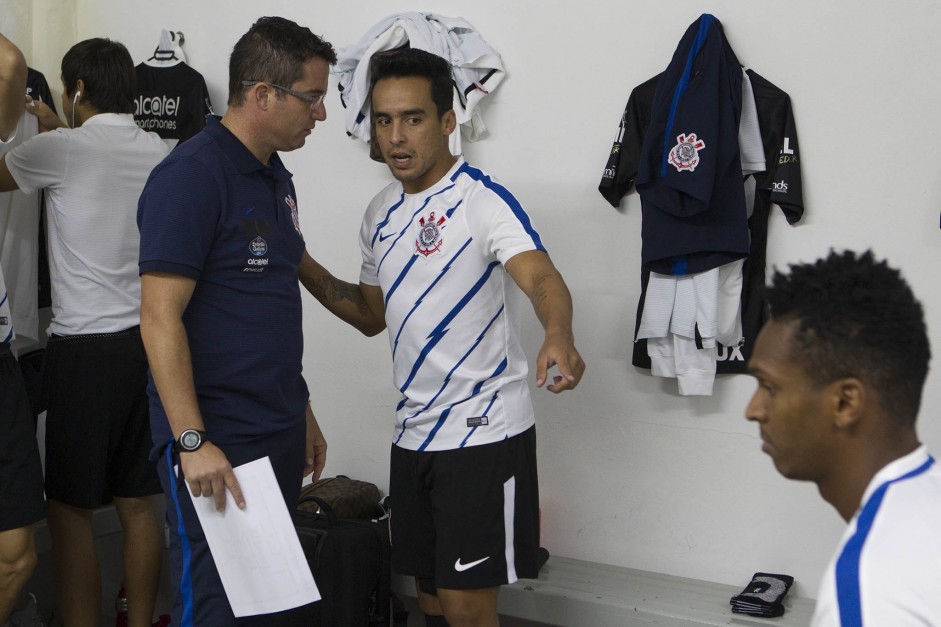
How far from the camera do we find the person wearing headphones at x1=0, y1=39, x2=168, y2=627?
2945 mm

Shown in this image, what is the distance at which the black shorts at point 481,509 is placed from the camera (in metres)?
2.39

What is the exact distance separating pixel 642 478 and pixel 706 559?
32 cm

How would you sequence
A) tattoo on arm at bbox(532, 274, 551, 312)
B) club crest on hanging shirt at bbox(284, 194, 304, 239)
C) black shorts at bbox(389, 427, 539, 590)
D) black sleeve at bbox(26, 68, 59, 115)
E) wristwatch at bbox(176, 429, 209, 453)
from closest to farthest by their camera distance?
wristwatch at bbox(176, 429, 209, 453) → tattoo on arm at bbox(532, 274, 551, 312) → club crest on hanging shirt at bbox(284, 194, 304, 239) → black shorts at bbox(389, 427, 539, 590) → black sleeve at bbox(26, 68, 59, 115)

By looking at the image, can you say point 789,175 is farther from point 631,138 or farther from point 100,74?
point 100,74

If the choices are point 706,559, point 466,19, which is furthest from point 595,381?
point 466,19

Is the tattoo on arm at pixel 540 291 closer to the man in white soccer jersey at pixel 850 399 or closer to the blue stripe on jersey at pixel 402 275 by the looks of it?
the blue stripe on jersey at pixel 402 275

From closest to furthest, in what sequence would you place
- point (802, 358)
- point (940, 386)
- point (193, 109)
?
point (802, 358) < point (940, 386) < point (193, 109)

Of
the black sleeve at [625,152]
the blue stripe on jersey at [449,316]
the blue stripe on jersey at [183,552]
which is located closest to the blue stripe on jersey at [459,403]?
→ the blue stripe on jersey at [449,316]

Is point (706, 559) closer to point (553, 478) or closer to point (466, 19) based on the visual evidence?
point (553, 478)

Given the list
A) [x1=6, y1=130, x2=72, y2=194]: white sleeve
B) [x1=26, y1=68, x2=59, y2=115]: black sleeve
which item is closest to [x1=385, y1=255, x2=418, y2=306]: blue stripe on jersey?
[x1=6, y1=130, x2=72, y2=194]: white sleeve

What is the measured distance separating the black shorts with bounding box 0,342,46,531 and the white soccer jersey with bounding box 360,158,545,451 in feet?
3.24

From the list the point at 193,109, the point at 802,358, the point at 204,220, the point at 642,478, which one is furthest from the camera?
the point at 193,109

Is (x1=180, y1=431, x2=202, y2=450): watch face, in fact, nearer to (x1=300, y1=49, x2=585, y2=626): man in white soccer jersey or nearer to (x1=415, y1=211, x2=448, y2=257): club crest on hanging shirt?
(x1=300, y1=49, x2=585, y2=626): man in white soccer jersey

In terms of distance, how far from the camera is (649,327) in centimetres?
313
